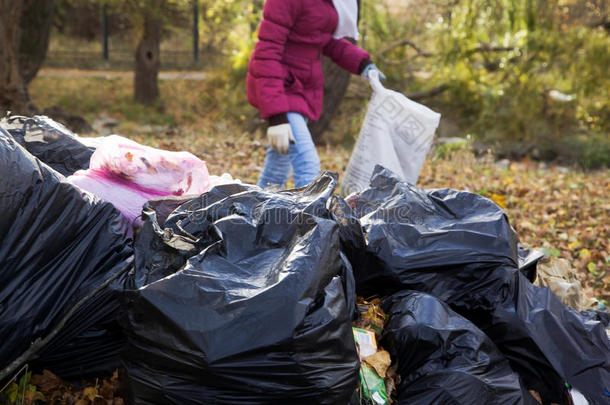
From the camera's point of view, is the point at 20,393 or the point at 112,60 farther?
the point at 112,60

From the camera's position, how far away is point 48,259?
6.70ft

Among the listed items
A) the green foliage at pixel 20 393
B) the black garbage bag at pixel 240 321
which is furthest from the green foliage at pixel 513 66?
the green foliage at pixel 20 393

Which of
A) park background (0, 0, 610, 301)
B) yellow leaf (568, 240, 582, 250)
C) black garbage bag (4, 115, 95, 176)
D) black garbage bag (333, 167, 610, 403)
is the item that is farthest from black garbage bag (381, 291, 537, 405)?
park background (0, 0, 610, 301)

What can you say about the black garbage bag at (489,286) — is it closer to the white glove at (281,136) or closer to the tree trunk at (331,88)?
the white glove at (281,136)

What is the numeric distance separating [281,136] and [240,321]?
1.74 meters

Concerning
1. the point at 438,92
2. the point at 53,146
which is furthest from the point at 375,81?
the point at 438,92

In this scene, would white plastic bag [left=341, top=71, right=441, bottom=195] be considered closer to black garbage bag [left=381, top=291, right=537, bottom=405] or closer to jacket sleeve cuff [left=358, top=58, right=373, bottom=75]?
jacket sleeve cuff [left=358, top=58, right=373, bottom=75]

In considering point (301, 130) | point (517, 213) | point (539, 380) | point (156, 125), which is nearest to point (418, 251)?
point (539, 380)

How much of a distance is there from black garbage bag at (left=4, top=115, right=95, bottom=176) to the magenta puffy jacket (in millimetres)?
966

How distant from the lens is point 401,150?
3.64 metres

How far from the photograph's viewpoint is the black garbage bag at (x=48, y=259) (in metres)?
1.95

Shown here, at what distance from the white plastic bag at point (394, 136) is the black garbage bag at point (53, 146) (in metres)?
1.53

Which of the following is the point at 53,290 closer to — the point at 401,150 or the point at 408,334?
the point at 408,334

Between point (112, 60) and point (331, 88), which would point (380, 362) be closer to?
point (331, 88)
